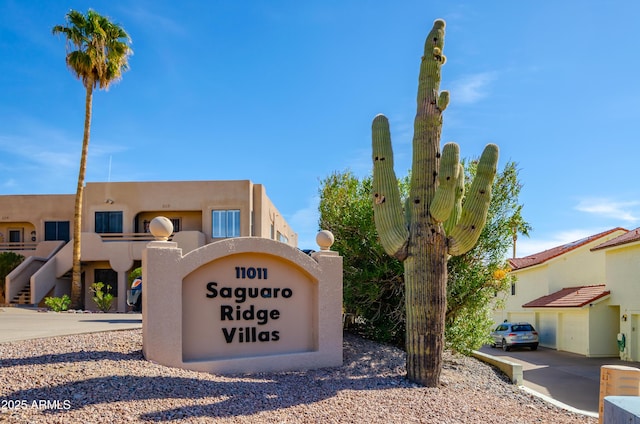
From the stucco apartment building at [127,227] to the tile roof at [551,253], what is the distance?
49.3ft

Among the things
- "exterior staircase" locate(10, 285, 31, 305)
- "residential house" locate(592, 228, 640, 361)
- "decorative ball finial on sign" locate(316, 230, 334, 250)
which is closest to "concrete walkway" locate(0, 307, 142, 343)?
"decorative ball finial on sign" locate(316, 230, 334, 250)

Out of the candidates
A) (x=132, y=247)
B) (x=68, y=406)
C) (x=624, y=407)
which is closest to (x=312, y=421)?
(x=68, y=406)

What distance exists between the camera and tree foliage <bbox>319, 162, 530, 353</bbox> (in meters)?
12.8

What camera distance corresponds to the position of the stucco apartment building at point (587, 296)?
21.7m

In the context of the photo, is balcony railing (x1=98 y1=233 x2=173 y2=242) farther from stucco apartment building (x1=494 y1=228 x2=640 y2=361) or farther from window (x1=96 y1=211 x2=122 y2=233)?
stucco apartment building (x1=494 y1=228 x2=640 y2=361)

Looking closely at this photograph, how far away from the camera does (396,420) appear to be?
284 inches

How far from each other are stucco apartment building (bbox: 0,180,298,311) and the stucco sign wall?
17.5 metres

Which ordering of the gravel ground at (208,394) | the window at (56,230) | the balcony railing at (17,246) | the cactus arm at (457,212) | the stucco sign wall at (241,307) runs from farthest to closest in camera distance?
the window at (56,230) → the balcony railing at (17,246) → the cactus arm at (457,212) → the stucco sign wall at (241,307) → the gravel ground at (208,394)

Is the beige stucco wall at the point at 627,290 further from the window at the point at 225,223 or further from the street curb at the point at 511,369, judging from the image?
the window at the point at 225,223

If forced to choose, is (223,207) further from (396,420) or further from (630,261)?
(396,420)

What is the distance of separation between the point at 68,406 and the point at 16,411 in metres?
0.53

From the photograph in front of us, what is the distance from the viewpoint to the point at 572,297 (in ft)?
85.5

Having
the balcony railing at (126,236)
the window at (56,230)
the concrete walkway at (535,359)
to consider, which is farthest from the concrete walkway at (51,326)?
the window at (56,230)

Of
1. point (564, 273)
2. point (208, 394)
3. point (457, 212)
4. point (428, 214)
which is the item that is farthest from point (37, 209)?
point (564, 273)
